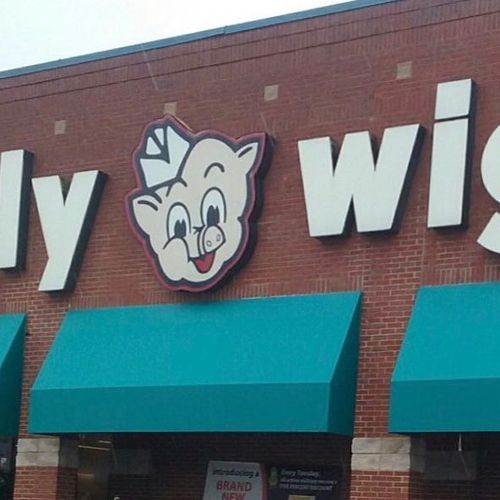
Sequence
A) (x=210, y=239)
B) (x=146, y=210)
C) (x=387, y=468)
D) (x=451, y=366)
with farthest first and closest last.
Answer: (x=146, y=210)
(x=210, y=239)
(x=387, y=468)
(x=451, y=366)

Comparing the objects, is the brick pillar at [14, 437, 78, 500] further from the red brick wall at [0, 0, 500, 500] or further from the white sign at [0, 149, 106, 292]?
the white sign at [0, 149, 106, 292]

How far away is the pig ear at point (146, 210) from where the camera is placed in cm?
1714

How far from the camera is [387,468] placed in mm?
14586

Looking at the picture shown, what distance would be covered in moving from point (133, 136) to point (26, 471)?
4840 millimetres

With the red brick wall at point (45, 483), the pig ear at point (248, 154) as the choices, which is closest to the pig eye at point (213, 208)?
the pig ear at point (248, 154)

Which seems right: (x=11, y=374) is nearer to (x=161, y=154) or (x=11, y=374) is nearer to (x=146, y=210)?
(x=146, y=210)

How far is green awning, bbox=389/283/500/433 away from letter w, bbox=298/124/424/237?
4.27 ft

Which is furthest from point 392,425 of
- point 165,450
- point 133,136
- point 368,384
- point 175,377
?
point 133,136

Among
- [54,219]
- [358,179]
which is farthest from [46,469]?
[358,179]

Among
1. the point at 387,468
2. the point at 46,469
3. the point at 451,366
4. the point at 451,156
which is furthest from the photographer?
the point at 46,469

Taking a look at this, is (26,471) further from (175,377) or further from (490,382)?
(490,382)

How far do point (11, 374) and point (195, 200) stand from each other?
11.9 ft

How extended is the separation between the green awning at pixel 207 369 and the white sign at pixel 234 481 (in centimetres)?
208

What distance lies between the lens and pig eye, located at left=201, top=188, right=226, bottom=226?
16578 mm
